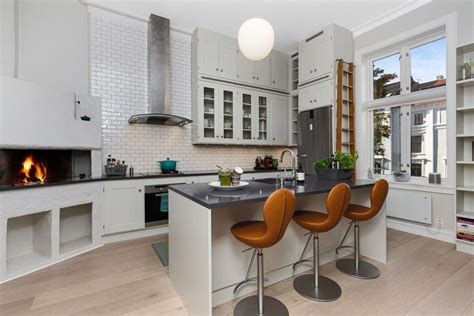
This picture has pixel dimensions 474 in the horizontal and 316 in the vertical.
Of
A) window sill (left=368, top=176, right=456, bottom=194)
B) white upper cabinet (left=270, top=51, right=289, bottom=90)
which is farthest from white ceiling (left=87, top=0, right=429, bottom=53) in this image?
window sill (left=368, top=176, right=456, bottom=194)

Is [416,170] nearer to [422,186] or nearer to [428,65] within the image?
[422,186]

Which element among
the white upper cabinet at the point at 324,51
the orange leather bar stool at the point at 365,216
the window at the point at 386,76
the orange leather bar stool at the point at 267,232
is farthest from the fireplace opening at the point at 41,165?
the window at the point at 386,76

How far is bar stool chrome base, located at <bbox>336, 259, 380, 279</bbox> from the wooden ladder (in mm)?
1951

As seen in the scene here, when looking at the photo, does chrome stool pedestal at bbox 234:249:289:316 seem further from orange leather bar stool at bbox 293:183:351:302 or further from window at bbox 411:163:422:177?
window at bbox 411:163:422:177

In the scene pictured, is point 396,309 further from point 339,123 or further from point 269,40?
point 339,123

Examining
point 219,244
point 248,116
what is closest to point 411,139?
point 248,116

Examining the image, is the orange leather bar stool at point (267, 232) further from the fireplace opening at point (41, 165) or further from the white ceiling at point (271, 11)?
the white ceiling at point (271, 11)

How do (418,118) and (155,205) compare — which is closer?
(155,205)

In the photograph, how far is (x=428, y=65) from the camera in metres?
3.52

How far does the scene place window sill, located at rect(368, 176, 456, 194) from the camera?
3184 millimetres

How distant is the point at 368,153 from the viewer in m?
4.25

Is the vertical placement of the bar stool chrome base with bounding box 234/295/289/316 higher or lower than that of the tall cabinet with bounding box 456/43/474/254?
lower

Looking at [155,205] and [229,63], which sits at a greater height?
[229,63]

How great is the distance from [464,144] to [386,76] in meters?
1.63
